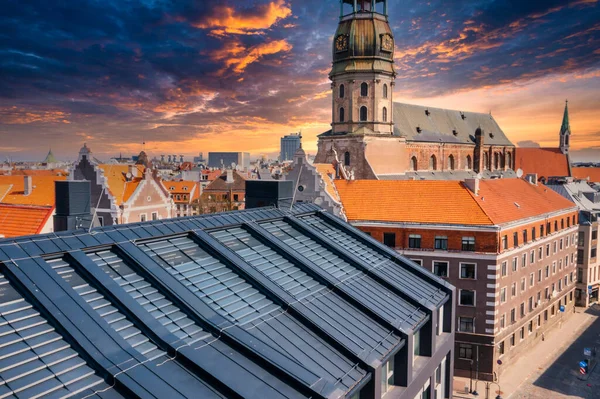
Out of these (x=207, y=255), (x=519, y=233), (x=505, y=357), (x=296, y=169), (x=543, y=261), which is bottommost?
(x=505, y=357)

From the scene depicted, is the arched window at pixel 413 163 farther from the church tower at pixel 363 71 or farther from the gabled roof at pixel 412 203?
the gabled roof at pixel 412 203

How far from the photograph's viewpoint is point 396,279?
64.7ft

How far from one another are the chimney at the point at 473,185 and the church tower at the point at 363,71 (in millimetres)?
28083

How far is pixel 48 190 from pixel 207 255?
39865 mm

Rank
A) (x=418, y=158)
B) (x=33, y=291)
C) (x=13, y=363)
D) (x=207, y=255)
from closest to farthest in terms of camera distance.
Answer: (x=13, y=363)
(x=33, y=291)
(x=207, y=255)
(x=418, y=158)

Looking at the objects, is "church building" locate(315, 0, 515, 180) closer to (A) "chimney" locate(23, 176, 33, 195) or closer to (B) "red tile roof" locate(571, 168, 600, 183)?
(A) "chimney" locate(23, 176, 33, 195)

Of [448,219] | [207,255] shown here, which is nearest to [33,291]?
[207,255]

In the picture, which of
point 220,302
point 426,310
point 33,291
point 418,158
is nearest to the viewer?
point 33,291

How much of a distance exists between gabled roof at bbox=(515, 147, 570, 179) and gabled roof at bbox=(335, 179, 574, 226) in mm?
89586

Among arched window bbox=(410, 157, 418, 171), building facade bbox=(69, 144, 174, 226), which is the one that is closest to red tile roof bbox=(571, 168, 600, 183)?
arched window bbox=(410, 157, 418, 171)

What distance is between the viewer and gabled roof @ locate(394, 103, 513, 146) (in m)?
82.6

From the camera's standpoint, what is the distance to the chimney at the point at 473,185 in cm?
4125

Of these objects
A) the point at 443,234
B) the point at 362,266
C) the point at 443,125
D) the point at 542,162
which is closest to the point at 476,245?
the point at 443,234

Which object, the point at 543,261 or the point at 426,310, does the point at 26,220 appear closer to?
the point at 426,310
